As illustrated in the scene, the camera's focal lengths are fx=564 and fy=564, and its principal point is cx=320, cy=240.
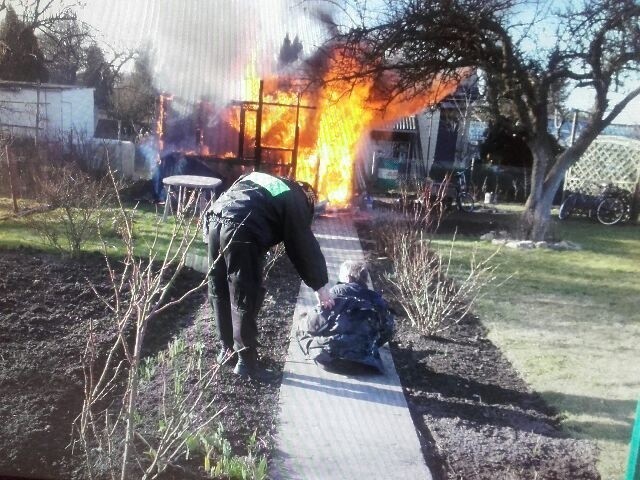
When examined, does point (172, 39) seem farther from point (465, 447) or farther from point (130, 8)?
point (465, 447)

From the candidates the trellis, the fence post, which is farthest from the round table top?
the fence post

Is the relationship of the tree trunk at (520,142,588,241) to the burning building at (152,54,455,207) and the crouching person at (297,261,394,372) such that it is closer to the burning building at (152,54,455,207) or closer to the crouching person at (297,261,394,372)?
the burning building at (152,54,455,207)

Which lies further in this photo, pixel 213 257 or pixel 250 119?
pixel 213 257

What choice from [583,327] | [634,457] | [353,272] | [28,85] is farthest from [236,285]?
[634,457]

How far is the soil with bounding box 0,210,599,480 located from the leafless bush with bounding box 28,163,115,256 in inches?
3.9

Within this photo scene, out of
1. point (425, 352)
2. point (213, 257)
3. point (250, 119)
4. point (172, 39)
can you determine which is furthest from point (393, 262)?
point (172, 39)

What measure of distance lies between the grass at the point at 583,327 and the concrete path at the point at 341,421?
1.50 feet

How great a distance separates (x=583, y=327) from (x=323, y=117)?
1.00 metres

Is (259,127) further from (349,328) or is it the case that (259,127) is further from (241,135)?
(349,328)

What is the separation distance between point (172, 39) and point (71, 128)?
15.7 inches

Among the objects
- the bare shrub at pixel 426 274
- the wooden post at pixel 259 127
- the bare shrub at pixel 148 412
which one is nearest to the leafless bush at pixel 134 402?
the bare shrub at pixel 148 412

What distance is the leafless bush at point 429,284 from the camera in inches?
88.0

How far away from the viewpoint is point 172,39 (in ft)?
4.95

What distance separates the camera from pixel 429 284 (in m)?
2.42
